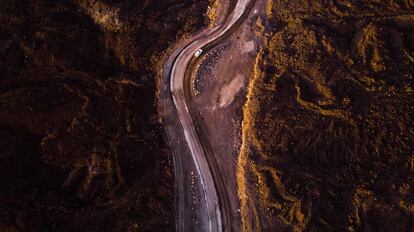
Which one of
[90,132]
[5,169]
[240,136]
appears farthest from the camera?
[240,136]

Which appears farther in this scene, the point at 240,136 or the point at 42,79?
the point at 240,136

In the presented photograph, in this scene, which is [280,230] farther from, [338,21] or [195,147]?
[338,21]

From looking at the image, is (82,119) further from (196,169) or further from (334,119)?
(334,119)

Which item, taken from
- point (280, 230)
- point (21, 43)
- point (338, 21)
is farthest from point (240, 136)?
point (21, 43)

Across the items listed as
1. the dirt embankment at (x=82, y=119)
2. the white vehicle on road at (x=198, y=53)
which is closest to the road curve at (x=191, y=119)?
the white vehicle on road at (x=198, y=53)

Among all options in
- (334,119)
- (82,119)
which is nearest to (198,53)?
(82,119)

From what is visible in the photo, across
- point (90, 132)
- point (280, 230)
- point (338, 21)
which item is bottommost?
point (280, 230)

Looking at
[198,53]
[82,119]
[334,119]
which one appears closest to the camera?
[82,119]
